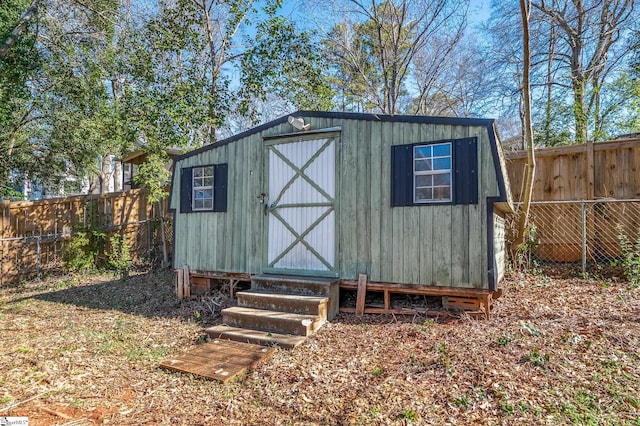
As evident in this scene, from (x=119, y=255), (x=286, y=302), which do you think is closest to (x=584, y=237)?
(x=286, y=302)

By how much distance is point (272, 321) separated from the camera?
192 inches

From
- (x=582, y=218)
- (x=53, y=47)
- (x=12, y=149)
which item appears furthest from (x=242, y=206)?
(x=12, y=149)

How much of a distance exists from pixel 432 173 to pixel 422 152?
1.10ft

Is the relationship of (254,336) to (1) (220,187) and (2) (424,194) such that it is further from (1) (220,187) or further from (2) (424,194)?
(1) (220,187)

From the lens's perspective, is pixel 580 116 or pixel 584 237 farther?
pixel 580 116

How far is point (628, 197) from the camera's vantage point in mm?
6168

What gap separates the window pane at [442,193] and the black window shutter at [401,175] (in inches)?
12.9

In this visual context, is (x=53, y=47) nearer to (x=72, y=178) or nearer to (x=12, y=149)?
(x=12, y=149)

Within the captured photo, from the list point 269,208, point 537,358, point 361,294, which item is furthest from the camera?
point 269,208

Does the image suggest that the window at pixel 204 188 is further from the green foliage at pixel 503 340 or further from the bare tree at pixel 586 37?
the bare tree at pixel 586 37

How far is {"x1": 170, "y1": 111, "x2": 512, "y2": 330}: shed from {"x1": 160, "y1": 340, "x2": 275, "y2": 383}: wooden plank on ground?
1.47 meters

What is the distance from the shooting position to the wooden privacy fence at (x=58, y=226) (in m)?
8.20

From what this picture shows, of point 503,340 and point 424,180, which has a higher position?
point 424,180

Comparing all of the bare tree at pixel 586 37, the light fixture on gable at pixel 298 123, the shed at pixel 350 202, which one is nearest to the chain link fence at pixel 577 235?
the shed at pixel 350 202
